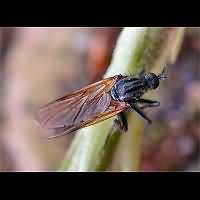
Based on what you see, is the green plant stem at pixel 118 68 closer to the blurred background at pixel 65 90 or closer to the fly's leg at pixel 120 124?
the fly's leg at pixel 120 124

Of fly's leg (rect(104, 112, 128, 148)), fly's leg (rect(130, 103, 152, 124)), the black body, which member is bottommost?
fly's leg (rect(104, 112, 128, 148))

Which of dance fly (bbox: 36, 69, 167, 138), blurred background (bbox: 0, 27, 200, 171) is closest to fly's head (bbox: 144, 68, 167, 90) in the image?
dance fly (bbox: 36, 69, 167, 138)

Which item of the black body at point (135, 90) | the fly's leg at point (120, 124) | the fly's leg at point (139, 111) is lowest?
the fly's leg at point (120, 124)

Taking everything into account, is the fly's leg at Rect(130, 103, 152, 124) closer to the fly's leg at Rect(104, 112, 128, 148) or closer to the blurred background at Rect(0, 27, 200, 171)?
the fly's leg at Rect(104, 112, 128, 148)

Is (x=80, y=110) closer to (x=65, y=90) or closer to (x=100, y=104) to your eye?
(x=100, y=104)

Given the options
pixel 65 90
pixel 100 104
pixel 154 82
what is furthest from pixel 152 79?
pixel 65 90

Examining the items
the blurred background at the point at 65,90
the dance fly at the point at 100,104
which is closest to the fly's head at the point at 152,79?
the dance fly at the point at 100,104
